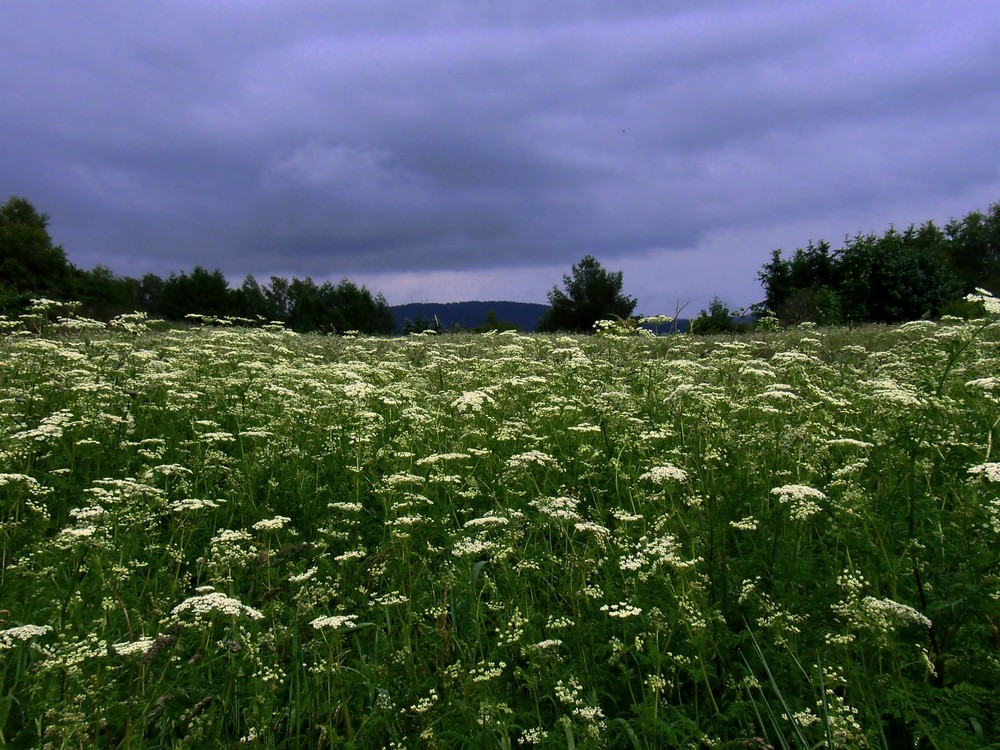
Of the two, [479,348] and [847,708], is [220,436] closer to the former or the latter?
[847,708]

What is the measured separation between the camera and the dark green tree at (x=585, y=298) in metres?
91.9

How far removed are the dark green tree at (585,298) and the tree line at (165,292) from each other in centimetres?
2994

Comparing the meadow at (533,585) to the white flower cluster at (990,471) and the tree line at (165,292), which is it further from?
the tree line at (165,292)

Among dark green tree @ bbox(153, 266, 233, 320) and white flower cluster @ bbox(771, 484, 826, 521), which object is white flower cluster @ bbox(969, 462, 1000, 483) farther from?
dark green tree @ bbox(153, 266, 233, 320)

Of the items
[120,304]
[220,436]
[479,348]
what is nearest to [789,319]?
[479,348]

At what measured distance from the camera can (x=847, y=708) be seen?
2471mm

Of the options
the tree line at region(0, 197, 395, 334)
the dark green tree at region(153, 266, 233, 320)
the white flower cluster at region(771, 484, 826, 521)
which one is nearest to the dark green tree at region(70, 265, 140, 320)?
the tree line at region(0, 197, 395, 334)

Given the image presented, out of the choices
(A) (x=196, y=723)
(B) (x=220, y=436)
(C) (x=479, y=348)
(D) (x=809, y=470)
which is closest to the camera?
(A) (x=196, y=723)

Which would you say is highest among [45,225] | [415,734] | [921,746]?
[45,225]

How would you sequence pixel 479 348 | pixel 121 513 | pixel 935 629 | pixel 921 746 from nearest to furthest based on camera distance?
1. pixel 921 746
2. pixel 935 629
3. pixel 121 513
4. pixel 479 348

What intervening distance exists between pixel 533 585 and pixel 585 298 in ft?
301

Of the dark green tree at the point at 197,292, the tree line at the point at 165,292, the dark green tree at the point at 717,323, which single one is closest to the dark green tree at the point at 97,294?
the tree line at the point at 165,292

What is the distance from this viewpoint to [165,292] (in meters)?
120

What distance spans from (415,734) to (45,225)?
296 ft
